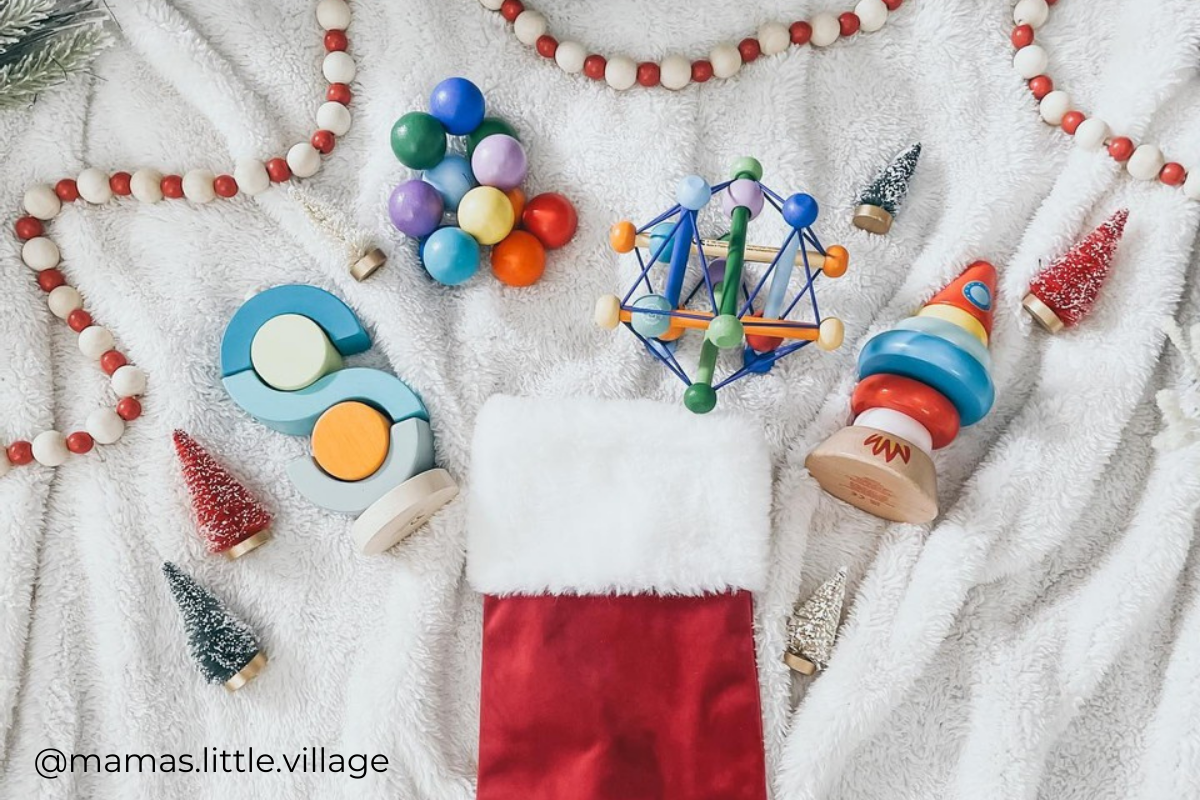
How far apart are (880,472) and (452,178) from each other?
1.73 ft

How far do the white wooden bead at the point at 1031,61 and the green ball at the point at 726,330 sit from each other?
0.52 m

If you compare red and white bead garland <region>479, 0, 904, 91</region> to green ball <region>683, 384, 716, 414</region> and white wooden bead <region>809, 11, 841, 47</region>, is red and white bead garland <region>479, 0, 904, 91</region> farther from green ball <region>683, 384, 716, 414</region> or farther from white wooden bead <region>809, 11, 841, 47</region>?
green ball <region>683, 384, 716, 414</region>

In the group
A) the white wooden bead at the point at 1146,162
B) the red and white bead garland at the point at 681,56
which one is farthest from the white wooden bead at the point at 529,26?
the white wooden bead at the point at 1146,162

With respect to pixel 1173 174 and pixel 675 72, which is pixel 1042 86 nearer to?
pixel 1173 174

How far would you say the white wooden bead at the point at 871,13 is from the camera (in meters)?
1.13

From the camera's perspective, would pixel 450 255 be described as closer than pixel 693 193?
No

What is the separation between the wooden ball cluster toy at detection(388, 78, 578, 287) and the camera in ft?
3.41

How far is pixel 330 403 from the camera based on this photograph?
40.8 inches

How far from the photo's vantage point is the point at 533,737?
0.97 m

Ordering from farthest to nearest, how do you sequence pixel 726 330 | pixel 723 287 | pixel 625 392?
1. pixel 625 392
2. pixel 723 287
3. pixel 726 330

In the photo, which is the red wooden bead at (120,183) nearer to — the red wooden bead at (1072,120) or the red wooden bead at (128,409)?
the red wooden bead at (128,409)

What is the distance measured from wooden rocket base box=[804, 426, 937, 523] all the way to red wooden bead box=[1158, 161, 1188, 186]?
41 centimetres

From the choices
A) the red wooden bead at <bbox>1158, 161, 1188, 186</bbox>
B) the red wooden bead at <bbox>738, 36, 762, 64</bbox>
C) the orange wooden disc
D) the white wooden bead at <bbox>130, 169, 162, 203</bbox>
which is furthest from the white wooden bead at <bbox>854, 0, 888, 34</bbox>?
the white wooden bead at <bbox>130, 169, 162, 203</bbox>

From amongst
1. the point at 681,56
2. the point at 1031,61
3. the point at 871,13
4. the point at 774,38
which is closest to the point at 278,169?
the point at 681,56
